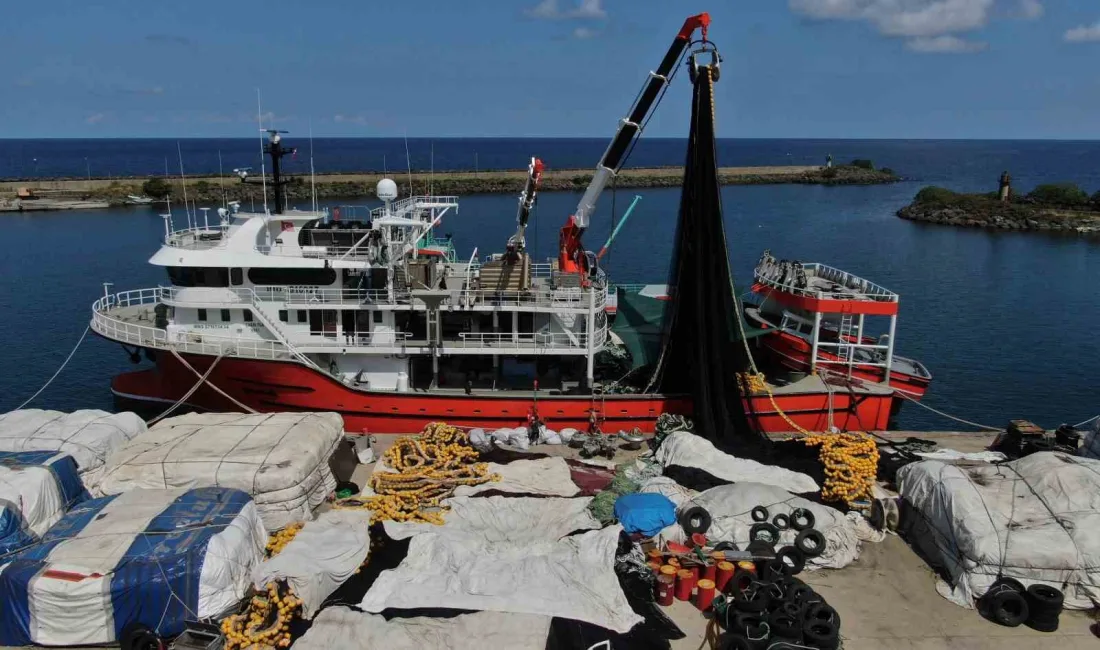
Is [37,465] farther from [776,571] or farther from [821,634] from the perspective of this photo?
[821,634]

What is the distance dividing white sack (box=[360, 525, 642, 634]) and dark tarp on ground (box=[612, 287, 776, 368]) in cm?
724

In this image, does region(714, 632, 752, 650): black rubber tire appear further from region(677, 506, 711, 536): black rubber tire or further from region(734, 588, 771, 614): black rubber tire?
region(677, 506, 711, 536): black rubber tire

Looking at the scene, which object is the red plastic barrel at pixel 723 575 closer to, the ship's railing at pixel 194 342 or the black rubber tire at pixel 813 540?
the black rubber tire at pixel 813 540

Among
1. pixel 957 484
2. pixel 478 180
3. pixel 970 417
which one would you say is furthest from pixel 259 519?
pixel 478 180

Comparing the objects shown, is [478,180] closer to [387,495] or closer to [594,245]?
[594,245]

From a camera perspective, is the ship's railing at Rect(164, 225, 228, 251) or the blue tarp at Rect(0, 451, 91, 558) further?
the ship's railing at Rect(164, 225, 228, 251)

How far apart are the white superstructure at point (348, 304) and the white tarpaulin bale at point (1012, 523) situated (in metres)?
8.32

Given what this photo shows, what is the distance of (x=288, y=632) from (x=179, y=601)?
162 centimetres

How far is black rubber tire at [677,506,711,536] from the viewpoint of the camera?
39.9 ft

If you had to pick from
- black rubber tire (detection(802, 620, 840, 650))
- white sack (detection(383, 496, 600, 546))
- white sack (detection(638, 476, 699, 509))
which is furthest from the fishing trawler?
black rubber tire (detection(802, 620, 840, 650))

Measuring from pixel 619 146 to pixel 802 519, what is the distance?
437 inches

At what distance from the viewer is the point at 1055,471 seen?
12.2 m

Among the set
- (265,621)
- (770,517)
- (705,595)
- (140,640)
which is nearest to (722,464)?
(770,517)

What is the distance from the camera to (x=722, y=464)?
1459 cm
